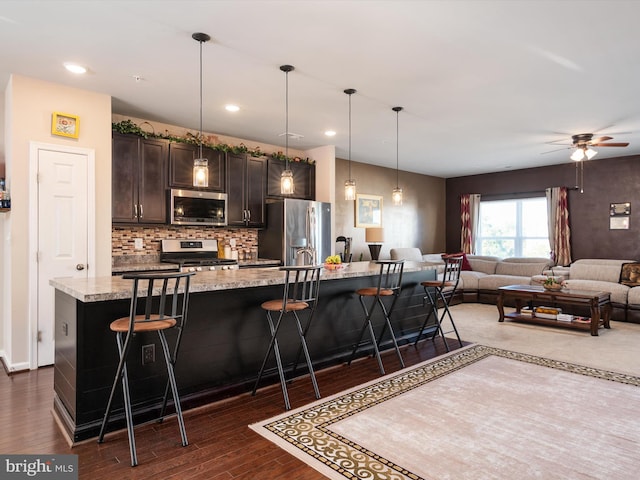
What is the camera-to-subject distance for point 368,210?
25.9 feet

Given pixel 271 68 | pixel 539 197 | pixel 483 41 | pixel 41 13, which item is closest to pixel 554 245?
pixel 539 197

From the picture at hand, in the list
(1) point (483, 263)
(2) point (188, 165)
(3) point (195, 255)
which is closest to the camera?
(2) point (188, 165)

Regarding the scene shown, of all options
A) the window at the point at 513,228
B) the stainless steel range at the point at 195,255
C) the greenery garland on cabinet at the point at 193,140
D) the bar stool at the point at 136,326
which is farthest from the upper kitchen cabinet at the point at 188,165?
the window at the point at 513,228

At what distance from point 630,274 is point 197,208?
6.46m

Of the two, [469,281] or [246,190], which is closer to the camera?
[246,190]

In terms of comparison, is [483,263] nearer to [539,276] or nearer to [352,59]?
[539,276]

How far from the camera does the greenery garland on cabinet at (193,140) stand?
454 cm

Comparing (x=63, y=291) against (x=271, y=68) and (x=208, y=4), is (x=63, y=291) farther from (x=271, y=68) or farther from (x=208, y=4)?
(x=271, y=68)

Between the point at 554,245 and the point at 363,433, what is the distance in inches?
272

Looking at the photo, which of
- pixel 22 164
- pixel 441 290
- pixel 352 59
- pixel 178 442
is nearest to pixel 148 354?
pixel 178 442

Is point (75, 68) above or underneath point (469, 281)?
above

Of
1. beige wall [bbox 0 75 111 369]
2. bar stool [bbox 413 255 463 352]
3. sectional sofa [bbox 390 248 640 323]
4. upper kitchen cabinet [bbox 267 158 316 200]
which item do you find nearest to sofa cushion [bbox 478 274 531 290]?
sectional sofa [bbox 390 248 640 323]

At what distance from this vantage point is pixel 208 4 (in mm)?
2543

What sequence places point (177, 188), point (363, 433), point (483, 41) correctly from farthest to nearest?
point (177, 188) < point (483, 41) < point (363, 433)
